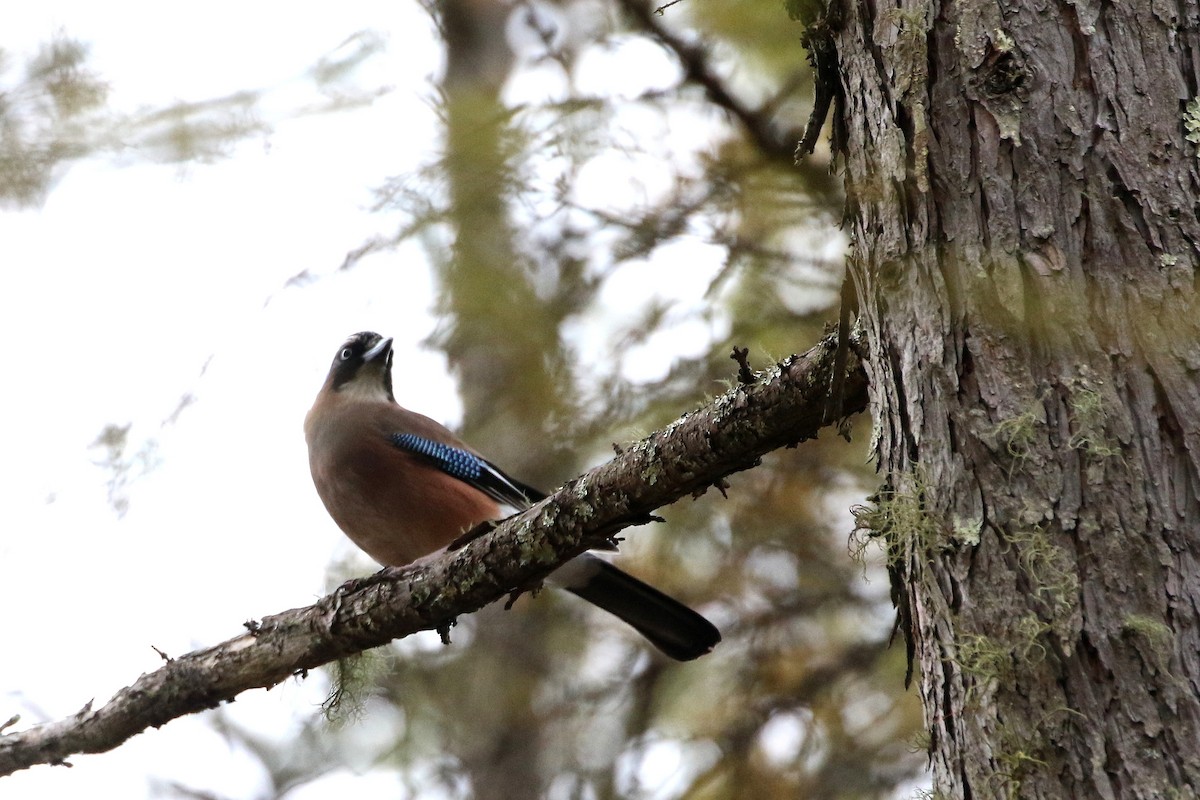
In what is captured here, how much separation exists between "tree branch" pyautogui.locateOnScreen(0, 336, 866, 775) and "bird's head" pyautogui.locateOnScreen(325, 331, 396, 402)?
3090 millimetres

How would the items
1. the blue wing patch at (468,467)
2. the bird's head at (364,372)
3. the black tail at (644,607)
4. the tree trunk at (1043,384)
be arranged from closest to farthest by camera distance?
the tree trunk at (1043,384), the black tail at (644,607), the blue wing patch at (468,467), the bird's head at (364,372)

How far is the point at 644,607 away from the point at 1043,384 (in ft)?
11.0

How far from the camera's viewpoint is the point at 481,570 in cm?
372

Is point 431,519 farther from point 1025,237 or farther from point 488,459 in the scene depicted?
point 1025,237

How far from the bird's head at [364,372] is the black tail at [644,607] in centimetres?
240

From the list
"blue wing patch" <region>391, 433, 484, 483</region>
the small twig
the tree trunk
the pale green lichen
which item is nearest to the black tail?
"blue wing patch" <region>391, 433, 484, 483</region>

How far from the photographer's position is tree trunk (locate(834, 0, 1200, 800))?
203 cm

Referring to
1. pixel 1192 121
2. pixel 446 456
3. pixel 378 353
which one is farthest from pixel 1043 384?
pixel 378 353

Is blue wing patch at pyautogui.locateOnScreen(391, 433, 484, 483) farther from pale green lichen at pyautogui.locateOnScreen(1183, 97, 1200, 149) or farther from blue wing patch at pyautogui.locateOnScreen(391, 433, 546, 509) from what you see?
pale green lichen at pyautogui.locateOnScreen(1183, 97, 1200, 149)

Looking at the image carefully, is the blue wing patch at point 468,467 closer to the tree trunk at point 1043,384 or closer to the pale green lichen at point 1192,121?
the tree trunk at point 1043,384

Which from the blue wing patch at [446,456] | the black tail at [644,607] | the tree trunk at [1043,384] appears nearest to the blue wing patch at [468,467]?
the blue wing patch at [446,456]

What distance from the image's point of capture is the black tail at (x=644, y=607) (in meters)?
5.20

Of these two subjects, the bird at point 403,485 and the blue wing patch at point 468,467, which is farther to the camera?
the blue wing patch at point 468,467

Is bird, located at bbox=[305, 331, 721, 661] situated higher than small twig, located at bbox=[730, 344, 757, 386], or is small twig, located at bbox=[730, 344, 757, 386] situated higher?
small twig, located at bbox=[730, 344, 757, 386]
